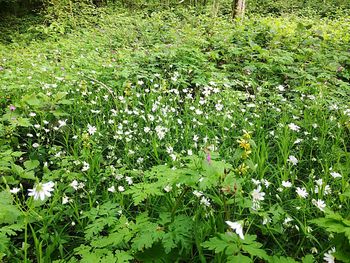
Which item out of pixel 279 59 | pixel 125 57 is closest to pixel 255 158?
pixel 279 59

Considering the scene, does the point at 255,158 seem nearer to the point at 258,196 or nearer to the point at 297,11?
the point at 258,196

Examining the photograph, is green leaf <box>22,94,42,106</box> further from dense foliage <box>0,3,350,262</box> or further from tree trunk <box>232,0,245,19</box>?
tree trunk <box>232,0,245,19</box>

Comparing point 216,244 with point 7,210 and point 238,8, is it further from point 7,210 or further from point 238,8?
point 238,8

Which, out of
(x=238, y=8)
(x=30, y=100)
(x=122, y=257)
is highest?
(x=238, y=8)

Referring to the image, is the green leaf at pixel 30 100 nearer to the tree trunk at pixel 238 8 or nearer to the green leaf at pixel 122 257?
the green leaf at pixel 122 257

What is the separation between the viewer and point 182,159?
2277 millimetres

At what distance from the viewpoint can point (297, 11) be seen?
12.8 metres

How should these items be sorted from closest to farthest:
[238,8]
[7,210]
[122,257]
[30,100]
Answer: [122,257] < [7,210] < [30,100] < [238,8]

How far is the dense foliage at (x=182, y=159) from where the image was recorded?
4.91ft

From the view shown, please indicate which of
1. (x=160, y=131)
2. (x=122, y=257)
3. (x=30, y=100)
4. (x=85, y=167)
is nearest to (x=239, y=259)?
(x=122, y=257)

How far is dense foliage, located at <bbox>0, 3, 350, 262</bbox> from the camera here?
59.0 inches

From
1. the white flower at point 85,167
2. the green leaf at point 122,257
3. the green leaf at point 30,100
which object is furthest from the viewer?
the green leaf at point 30,100

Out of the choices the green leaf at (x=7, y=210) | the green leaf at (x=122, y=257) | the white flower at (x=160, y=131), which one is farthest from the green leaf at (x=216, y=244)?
the white flower at (x=160, y=131)

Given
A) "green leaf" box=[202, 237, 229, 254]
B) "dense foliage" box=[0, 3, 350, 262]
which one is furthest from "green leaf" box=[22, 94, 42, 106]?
"green leaf" box=[202, 237, 229, 254]
